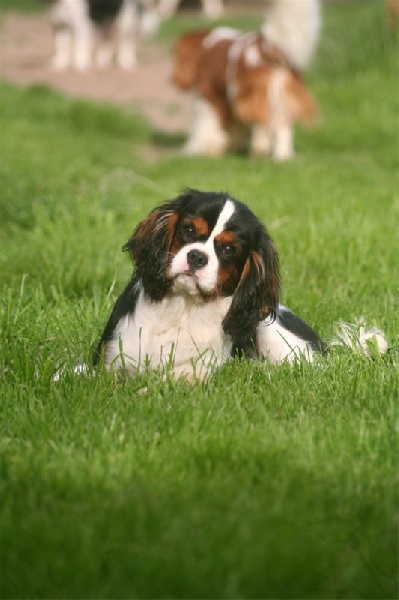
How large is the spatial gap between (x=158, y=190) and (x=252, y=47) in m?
2.81

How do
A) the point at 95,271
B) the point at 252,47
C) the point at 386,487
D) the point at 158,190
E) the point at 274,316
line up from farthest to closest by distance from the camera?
the point at 252,47 < the point at 158,190 < the point at 95,271 < the point at 274,316 < the point at 386,487

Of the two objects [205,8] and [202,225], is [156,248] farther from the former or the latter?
[205,8]

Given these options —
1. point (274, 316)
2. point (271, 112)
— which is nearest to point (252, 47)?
point (271, 112)

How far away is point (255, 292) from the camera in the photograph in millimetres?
3812

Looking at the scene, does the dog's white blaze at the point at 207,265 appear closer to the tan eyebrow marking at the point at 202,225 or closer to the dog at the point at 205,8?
the tan eyebrow marking at the point at 202,225

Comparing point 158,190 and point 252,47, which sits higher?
point 252,47

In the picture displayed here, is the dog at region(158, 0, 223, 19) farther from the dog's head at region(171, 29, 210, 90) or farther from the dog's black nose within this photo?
the dog's black nose

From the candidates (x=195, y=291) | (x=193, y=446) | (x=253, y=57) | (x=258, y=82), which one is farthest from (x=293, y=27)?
(x=193, y=446)

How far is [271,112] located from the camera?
9.82m

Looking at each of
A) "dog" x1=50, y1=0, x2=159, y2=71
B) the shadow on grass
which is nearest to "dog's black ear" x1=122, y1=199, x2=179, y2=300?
the shadow on grass

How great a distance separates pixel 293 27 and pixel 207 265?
663 centimetres

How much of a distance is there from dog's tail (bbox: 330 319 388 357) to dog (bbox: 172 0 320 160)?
5.53 meters

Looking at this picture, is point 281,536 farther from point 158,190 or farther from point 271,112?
point 271,112

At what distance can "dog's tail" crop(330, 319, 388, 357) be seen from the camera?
3.89 metres
